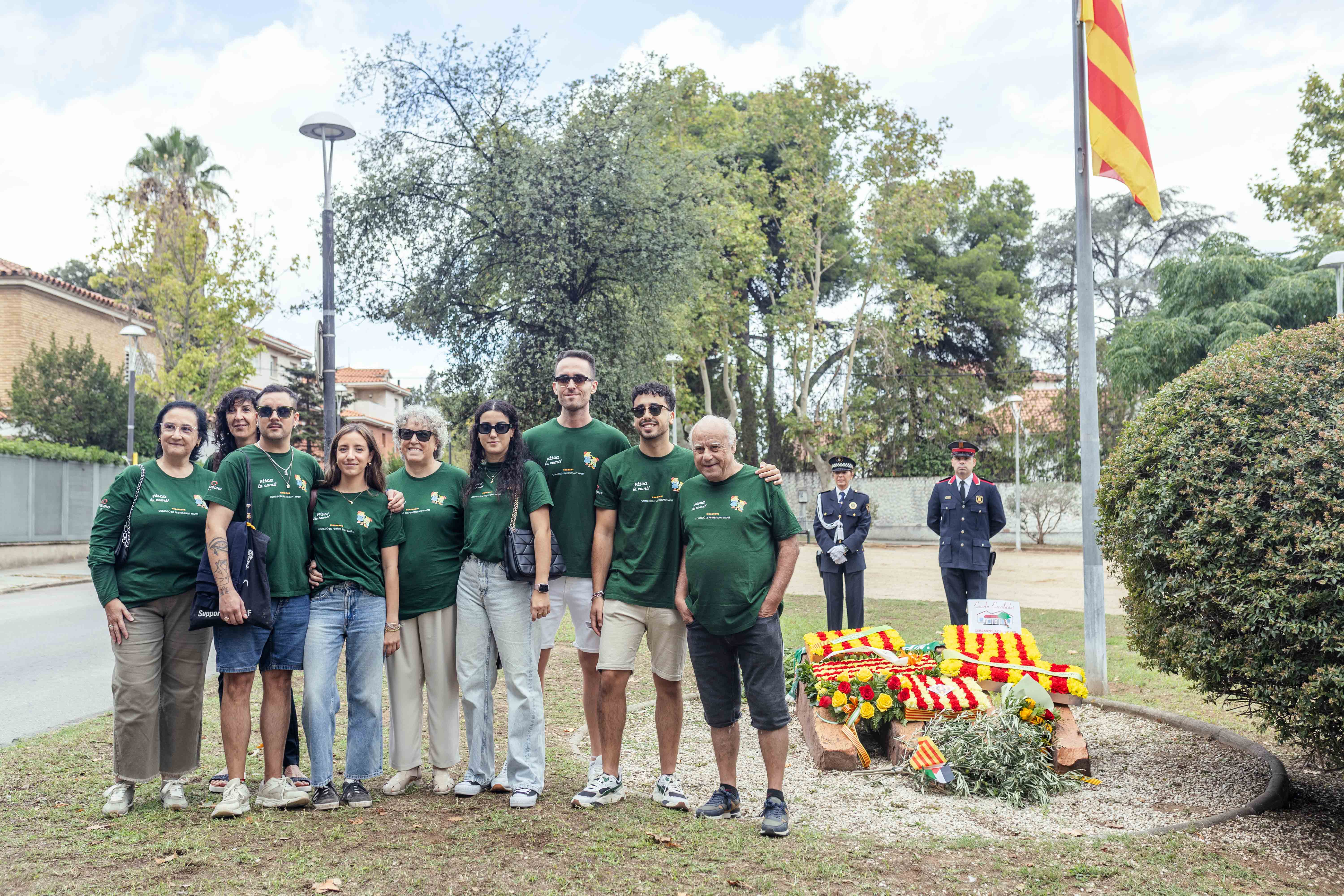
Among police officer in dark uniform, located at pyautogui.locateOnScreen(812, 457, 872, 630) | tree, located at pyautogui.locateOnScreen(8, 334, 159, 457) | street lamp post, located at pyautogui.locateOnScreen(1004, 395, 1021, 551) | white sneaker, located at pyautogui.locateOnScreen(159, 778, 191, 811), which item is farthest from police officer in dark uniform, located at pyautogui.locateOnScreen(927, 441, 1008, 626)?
tree, located at pyautogui.locateOnScreen(8, 334, 159, 457)

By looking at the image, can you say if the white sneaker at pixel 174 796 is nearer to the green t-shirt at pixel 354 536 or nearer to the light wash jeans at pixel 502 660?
the green t-shirt at pixel 354 536

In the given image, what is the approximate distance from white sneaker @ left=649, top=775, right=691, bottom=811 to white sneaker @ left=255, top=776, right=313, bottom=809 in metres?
1.66

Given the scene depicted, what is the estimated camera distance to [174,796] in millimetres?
4918

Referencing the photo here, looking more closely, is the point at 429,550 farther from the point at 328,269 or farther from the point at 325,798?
the point at 328,269

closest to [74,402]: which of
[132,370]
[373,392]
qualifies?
[132,370]

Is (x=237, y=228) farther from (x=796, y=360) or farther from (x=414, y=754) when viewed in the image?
(x=414, y=754)

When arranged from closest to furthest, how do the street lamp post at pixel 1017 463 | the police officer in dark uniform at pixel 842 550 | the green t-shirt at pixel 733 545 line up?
the green t-shirt at pixel 733 545, the police officer in dark uniform at pixel 842 550, the street lamp post at pixel 1017 463

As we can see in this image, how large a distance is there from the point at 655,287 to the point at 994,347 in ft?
90.9

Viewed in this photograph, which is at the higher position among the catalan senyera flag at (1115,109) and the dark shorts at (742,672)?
the catalan senyera flag at (1115,109)

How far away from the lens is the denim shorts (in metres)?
4.78

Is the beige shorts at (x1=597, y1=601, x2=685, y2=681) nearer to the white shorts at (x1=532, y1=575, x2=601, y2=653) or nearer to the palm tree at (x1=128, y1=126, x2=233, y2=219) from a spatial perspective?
the white shorts at (x1=532, y1=575, x2=601, y2=653)

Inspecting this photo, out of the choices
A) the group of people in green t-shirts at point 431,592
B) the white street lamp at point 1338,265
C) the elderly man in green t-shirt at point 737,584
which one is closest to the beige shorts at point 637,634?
the group of people in green t-shirts at point 431,592

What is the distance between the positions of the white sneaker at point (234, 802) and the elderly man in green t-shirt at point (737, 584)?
2109 mm

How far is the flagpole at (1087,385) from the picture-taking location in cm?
776
